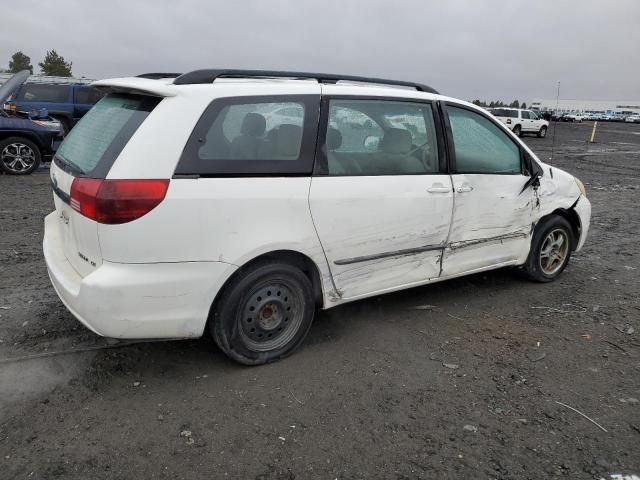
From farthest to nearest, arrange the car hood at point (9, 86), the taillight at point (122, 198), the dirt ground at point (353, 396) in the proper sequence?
1. the car hood at point (9, 86)
2. the taillight at point (122, 198)
3. the dirt ground at point (353, 396)

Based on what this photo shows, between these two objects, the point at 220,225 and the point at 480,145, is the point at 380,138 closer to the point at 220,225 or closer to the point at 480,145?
the point at 480,145

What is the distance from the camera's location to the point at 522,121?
3256 cm

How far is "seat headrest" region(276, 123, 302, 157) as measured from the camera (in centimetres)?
330

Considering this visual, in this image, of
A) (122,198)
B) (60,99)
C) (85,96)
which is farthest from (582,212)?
(60,99)

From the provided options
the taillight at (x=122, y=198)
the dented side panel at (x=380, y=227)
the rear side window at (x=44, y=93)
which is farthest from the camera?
the rear side window at (x=44, y=93)

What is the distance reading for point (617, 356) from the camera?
12.2 feet

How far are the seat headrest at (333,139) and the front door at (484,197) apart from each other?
1.00 metres

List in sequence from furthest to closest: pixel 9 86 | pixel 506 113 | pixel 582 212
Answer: pixel 506 113 < pixel 9 86 < pixel 582 212

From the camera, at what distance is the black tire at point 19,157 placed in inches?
420

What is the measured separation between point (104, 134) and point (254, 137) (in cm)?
87

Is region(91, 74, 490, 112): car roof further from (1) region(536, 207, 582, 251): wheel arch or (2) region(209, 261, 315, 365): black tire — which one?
(1) region(536, 207, 582, 251): wheel arch

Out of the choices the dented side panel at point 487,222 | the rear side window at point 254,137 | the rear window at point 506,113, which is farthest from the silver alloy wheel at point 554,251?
the rear window at point 506,113

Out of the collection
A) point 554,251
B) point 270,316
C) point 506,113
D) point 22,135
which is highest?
point 506,113

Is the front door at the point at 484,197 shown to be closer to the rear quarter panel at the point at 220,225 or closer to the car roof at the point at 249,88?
the car roof at the point at 249,88
